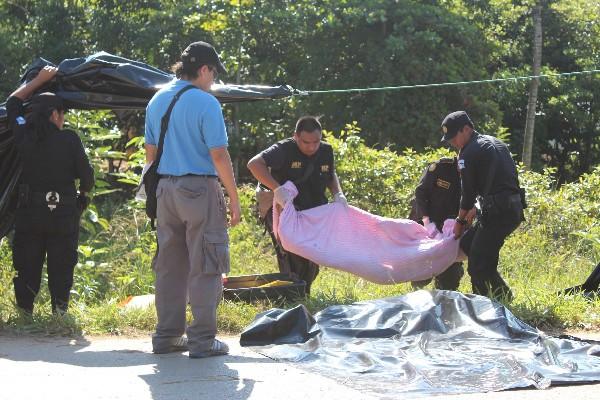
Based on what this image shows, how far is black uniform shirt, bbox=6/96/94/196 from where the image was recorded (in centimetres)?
704

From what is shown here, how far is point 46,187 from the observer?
23.2 feet

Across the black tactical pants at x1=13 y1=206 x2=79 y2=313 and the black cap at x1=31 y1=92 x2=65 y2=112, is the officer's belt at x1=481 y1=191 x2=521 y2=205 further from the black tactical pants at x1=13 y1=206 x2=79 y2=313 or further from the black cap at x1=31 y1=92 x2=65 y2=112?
the black cap at x1=31 y1=92 x2=65 y2=112

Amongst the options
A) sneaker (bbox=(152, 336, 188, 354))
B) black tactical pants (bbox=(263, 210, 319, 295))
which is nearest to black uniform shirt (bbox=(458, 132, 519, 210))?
black tactical pants (bbox=(263, 210, 319, 295))

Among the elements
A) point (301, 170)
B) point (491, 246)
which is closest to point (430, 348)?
point (491, 246)

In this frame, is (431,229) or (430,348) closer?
(430,348)

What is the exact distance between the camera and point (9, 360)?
6047mm

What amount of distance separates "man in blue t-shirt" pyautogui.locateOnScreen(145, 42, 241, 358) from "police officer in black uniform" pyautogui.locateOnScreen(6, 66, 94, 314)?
117cm

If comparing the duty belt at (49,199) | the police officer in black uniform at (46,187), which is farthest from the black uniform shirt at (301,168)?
the duty belt at (49,199)

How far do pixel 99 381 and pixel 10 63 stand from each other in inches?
565

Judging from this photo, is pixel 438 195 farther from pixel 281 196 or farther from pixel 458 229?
pixel 281 196

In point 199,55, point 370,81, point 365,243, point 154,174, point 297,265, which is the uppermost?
point 370,81

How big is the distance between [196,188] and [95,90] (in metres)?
2.05

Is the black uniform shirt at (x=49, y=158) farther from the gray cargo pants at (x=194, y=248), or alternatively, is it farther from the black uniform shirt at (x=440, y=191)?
the black uniform shirt at (x=440, y=191)

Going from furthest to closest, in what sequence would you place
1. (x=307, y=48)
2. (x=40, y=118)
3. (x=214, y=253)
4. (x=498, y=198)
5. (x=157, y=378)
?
(x=307, y=48) → (x=498, y=198) → (x=40, y=118) → (x=214, y=253) → (x=157, y=378)
